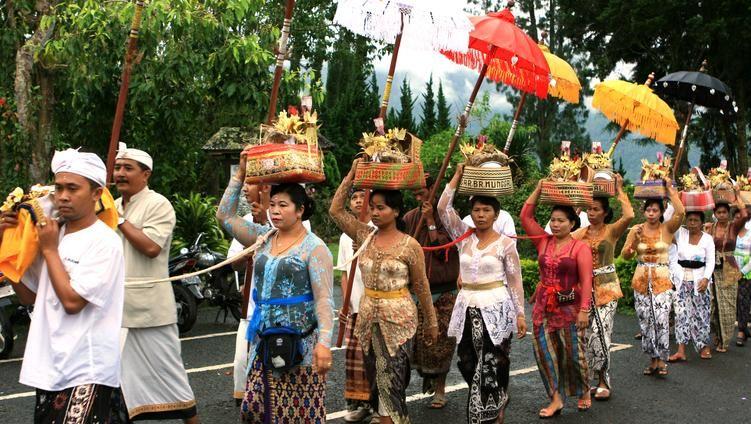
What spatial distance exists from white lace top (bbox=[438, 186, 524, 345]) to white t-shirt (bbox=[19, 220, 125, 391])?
3174 mm

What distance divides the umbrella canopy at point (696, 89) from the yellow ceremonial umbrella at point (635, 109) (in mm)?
1738

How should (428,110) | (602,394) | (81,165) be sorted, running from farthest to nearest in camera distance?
1. (428,110)
2. (602,394)
3. (81,165)

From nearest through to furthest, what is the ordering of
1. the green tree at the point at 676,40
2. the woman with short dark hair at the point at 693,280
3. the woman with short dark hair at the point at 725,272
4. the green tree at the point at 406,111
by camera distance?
1. the woman with short dark hair at the point at 693,280
2. the woman with short dark hair at the point at 725,272
3. the green tree at the point at 676,40
4. the green tree at the point at 406,111

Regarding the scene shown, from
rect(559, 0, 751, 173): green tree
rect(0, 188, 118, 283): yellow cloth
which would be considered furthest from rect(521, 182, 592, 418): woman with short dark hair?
rect(559, 0, 751, 173): green tree

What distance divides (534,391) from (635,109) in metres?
3.44

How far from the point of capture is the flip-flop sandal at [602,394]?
24.6 feet

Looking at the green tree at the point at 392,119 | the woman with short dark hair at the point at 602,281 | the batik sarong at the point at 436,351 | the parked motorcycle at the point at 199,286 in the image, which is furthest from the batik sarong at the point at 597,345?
the green tree at the point at 392,119

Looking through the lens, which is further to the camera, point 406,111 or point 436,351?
point 406,111

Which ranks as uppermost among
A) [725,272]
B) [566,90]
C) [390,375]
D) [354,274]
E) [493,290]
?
[566,90]

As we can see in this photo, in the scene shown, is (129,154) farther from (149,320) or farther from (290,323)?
(290,323)

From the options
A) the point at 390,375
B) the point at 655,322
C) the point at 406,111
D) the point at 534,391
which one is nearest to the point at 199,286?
the point at 534,391

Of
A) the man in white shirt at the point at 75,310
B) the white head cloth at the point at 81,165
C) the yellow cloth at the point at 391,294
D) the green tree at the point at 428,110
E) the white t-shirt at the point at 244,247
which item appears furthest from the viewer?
the green tree at the point at 428,110

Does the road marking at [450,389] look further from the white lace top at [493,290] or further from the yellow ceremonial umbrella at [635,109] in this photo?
the yellow ceremonial umbrella at [635,109]

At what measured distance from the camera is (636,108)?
30.2 feet
